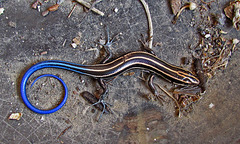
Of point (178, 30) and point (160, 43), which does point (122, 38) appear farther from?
point (178, 30)

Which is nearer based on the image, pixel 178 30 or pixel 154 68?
pixel 154 68

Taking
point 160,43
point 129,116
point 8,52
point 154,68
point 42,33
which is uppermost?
point 42,33

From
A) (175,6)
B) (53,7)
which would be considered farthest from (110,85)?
(175,6)

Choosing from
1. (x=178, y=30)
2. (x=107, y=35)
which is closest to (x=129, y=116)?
(x=107, y=35)

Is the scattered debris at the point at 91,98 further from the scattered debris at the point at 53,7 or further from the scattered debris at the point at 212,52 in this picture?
the scattered debris at the point at 212,52

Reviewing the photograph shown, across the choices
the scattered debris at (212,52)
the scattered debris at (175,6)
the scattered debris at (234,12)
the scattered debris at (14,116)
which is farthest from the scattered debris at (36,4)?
the scattered debris at (234,12)

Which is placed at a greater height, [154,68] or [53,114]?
[154,68]

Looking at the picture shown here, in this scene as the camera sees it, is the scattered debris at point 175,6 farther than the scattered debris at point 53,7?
Yes
